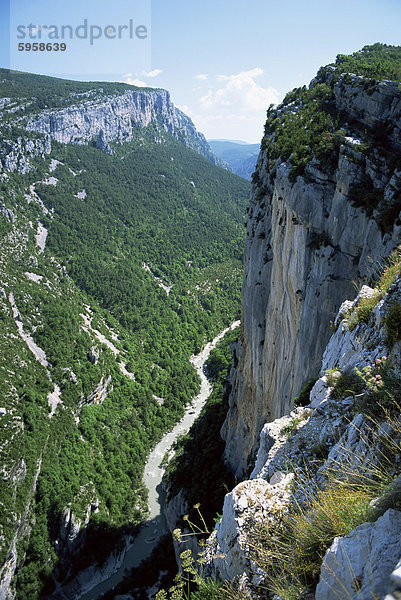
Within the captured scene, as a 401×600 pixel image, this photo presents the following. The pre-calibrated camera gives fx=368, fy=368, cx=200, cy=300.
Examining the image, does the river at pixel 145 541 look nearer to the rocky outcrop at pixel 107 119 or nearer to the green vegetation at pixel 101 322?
the green vegetation at pixel 101 322

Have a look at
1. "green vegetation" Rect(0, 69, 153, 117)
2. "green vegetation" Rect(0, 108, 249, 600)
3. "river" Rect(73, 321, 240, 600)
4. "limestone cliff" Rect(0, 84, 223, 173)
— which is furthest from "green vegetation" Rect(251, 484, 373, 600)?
"green vegetation" Rect(0, 69, 153, 117)

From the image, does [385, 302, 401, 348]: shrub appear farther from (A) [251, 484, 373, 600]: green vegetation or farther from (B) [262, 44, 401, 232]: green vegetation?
(B) [262, 44, 401, 232]: green vegetation

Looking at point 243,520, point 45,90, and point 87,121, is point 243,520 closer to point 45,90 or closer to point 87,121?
point 87,121

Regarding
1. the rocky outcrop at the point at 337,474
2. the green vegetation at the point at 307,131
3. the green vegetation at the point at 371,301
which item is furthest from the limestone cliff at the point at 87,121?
the rocky outcrop at the point at 337,474

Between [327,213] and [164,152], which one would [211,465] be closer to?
[327,213]

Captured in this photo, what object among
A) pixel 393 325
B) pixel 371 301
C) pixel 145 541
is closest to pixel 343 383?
pixel 393 325

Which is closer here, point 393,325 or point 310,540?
point 310,540
